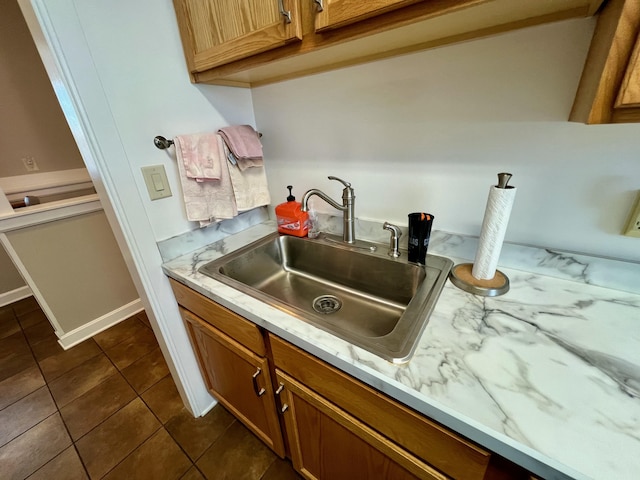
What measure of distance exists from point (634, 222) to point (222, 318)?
1.23 meters

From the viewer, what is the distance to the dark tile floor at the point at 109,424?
1.15m

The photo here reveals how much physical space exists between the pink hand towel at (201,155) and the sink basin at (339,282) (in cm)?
35

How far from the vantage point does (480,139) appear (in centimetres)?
80

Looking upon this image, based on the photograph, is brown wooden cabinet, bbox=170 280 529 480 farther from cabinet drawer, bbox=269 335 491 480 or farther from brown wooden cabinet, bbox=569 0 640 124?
brown wooden cabinet, bbox=569 0 640 124

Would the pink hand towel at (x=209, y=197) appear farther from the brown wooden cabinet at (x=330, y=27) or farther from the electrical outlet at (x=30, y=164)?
the electrical outlet at (x=30, y=164)

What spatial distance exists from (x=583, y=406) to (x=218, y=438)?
4.68 ft

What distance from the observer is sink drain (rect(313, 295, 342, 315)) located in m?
1.01

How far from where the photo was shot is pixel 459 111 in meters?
0.81

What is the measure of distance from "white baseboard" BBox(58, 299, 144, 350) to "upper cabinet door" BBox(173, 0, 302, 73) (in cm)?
205

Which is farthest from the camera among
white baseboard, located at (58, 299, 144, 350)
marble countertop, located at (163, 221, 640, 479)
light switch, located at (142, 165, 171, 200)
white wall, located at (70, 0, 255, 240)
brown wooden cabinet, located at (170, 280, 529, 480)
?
white baseboard, located at (58, 299, 144, 350)

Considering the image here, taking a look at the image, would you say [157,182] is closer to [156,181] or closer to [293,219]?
[156,181]

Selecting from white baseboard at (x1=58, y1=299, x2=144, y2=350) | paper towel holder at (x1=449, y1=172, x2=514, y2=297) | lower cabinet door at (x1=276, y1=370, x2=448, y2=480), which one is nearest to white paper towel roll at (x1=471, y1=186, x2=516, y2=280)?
paper towel holder at (x1=449, y1=172, x2=514, y2=297)

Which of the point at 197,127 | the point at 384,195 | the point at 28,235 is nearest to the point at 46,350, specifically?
the point at 28,235

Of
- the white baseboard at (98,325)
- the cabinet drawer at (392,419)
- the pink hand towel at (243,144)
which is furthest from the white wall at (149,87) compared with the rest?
the white baseboard at (98,325)
